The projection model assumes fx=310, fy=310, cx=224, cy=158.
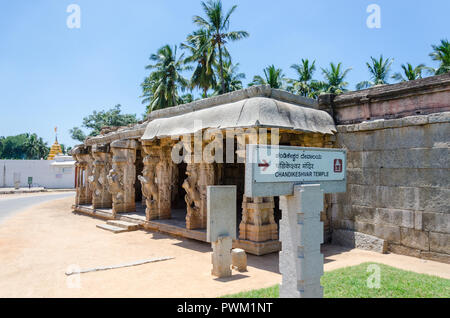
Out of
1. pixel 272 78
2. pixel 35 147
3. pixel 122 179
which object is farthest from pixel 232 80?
pixel 35 147

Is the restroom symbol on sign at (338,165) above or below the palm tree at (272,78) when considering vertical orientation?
below

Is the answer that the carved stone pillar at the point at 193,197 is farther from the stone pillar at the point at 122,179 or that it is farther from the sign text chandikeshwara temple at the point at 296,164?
the sign text chandikeshwara temple at the point at 296,164

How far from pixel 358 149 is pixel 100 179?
36.9ft

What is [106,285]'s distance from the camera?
535cm

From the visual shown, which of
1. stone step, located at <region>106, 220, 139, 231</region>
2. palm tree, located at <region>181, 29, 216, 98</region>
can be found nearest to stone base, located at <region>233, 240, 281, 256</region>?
stone step, located at <region>106, 220, 139, 231</region>

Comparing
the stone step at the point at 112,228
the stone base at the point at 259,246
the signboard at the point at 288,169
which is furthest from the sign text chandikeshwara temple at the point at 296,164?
the stone step at the point at 112,228

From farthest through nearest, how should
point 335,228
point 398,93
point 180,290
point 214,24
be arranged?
point 214,24 → point 335,228 → point 398,93 → point 180,290

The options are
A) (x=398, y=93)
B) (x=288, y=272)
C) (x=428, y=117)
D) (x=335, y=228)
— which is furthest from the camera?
(x=335, y=228)

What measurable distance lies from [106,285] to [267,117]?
4490 mm

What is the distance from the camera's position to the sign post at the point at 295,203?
128 inches

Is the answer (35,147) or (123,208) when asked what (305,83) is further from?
(35,147)

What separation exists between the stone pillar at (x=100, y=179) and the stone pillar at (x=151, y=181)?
13.3 feet

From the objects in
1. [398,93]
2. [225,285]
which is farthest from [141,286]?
[398,93]

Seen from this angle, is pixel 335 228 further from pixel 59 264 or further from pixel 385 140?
pixel 59 264
